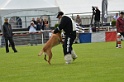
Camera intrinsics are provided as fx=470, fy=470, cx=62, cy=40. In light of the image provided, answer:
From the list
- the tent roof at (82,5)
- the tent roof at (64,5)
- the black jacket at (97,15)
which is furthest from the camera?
the tent roof at (82,5)

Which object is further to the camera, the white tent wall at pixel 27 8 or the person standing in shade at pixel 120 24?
the white tent wall at pixel 27 8

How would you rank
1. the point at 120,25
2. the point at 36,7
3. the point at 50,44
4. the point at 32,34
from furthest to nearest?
the point at 36,7 → the point at 32,34 → the point at 120,25 → the point at 50,44

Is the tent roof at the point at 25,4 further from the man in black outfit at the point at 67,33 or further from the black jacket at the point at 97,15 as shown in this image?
the man in black outfit at the point at 67,33

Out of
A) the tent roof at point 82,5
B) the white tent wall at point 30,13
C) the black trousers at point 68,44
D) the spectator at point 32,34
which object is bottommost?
the spectator at point 32,34

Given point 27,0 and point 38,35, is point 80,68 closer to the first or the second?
point 38,35

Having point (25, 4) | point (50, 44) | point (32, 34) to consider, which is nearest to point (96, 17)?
point (32, 34)

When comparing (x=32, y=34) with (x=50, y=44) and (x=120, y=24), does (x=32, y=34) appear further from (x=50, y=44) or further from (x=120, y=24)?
(x=50, y=44)

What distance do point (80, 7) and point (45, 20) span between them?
172 inches

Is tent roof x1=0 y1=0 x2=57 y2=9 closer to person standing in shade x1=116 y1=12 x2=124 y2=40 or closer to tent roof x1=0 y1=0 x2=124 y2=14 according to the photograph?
tent roof x1=0 y1=0 x2=124 y2=14

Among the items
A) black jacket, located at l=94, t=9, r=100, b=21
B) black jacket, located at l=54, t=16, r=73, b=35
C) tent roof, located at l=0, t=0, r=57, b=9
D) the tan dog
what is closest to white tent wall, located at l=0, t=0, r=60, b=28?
tent roof, located at l=0, t=0, r=57, b=9

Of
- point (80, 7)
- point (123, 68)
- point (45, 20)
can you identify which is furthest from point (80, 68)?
point (80, 7)

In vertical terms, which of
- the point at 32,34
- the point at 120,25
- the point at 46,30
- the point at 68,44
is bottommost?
the point at 32,34

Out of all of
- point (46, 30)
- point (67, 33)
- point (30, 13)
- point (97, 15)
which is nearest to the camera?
point (67, 33)

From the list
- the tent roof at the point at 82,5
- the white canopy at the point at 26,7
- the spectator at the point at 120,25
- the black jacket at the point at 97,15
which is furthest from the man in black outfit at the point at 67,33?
the tent roof at the point at 82,5
